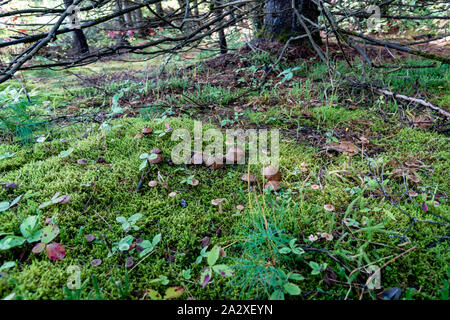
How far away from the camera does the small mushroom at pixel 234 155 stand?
1977 mm

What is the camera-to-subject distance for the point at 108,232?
4.65ft

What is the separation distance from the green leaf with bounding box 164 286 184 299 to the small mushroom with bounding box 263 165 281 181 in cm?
98

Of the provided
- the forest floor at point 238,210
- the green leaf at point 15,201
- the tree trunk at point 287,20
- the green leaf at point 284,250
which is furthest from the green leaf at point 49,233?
the tree trunk at point 287,20

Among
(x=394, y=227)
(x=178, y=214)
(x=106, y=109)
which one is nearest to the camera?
(x=394, y=227)

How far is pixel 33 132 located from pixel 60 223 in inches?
72.1

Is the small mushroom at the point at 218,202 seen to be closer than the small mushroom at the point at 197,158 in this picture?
Yes

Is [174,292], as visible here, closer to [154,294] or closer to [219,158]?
[154,294]

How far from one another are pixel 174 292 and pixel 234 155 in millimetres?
1134

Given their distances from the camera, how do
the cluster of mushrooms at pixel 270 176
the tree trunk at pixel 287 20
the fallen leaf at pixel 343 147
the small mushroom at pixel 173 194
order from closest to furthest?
the small mushroom at pixel 173 194 < the cluster of mushrooms at pixel 270 176 < the fallen leaf at pixel 343 147 < the tree trunk at pixel 287 20

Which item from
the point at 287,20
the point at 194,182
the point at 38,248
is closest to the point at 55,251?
the point at 38,248

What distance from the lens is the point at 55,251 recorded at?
4.05 feet

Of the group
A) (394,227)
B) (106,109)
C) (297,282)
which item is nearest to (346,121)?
(394,227)

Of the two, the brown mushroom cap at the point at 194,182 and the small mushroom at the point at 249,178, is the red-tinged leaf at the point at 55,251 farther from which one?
the small mushroom at the point at 249,178
